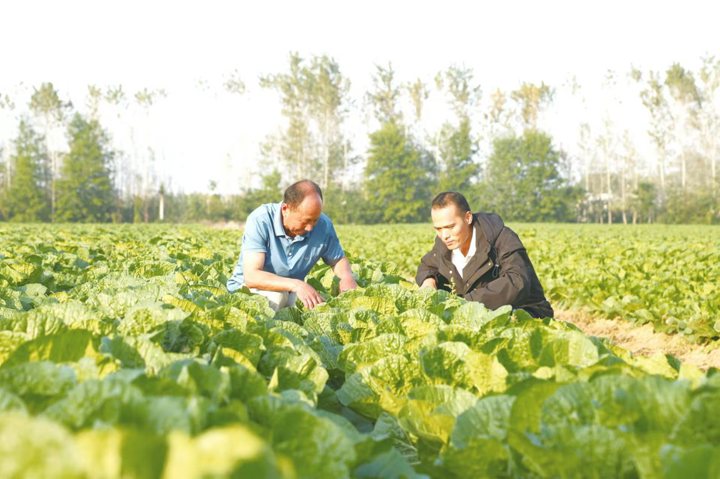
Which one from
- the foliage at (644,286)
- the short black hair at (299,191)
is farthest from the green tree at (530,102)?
the short black hair at (299,191)

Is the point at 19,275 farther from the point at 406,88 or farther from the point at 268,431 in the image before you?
the point at 406,88

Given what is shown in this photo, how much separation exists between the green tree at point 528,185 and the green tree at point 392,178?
622cm

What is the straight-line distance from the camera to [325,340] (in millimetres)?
2754

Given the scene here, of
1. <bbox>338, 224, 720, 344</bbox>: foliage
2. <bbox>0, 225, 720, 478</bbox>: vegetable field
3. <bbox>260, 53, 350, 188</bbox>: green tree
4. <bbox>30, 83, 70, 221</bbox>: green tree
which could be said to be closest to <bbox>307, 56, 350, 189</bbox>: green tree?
<bbox>260, 53, 350, 188</bbox>: green tree

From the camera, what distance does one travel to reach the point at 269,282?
4691 millimetres

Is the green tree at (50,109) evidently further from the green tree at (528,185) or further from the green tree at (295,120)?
the green tree at (528,185)

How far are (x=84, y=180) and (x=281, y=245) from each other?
2186 inches

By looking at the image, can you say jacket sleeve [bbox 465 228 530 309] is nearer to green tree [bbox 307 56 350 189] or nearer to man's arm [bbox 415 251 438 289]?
man's arm [bbox 415 251 438 289]

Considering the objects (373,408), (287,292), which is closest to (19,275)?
(287,292)

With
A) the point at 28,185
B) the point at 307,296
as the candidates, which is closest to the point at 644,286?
the point at 307,296

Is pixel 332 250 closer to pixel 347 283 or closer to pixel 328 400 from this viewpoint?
pixel 347 283

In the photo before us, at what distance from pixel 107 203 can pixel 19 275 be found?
54.7 metres

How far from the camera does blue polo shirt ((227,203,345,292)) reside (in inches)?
196

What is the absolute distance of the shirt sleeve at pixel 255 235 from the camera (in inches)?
195
